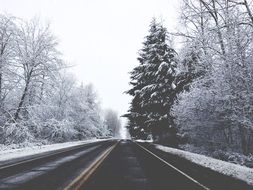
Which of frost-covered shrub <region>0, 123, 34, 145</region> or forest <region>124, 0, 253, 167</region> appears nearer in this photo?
forest <region>124, 0, 253, 167</region>

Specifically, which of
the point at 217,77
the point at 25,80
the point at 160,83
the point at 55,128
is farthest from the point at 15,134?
the point at 217,77

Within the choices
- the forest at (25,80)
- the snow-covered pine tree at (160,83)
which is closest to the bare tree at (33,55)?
the forest at (25,80)

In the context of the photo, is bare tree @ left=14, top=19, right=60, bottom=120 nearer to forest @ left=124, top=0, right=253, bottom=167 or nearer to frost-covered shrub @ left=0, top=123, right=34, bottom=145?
frost-covered shrub @ left=0, top=123, right=34, bottom=145

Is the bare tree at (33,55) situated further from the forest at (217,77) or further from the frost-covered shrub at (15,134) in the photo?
the forest at (217,77)

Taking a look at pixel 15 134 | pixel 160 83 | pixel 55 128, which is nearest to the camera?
pixel 15 134

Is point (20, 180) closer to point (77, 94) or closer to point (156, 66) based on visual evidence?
point (156, 66)

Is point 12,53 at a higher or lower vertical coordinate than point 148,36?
lower

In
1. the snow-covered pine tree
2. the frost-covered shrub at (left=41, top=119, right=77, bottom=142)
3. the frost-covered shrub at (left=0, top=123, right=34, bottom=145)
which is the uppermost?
the snow-covered pine tree

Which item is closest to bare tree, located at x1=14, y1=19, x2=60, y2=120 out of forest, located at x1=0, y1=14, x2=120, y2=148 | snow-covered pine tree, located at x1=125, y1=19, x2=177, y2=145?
forest, located at x1=0, y1=14, x2=120, y2=148

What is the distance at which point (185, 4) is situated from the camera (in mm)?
14891

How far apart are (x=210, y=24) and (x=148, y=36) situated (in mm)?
18315

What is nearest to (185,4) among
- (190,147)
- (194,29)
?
(194,29)

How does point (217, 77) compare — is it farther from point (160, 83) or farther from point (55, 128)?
point (55, 128)

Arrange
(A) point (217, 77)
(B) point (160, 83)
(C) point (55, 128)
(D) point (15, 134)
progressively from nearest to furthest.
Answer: (A) point (217, 77) < (D) point (15, 134) < (B) point (160, 83) < (C) point (55, 128)
